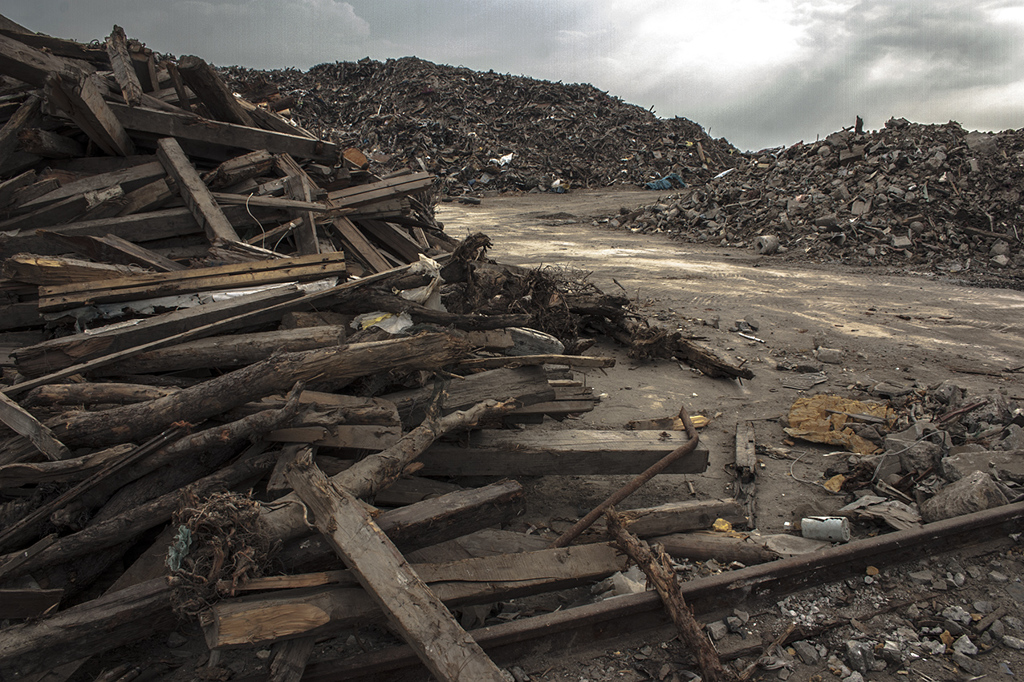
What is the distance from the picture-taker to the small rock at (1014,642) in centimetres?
292

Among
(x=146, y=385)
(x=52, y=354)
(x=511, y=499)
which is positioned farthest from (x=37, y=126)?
(x=511, y=499)

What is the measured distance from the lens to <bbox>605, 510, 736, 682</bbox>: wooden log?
2635mm

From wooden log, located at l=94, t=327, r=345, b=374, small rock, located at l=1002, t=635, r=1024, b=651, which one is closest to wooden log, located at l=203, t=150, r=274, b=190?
wooden log, located at l=94, t=327, r=345, b=374

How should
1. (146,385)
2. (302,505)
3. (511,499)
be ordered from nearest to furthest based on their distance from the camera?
(302,505)
(511,499)
(146,385)

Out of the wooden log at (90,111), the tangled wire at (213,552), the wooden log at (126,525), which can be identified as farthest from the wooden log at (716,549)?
the wooden log at (90,111)

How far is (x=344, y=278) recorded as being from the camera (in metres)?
4.60

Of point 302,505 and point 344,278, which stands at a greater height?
point 344,278

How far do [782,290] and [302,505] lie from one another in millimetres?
9678

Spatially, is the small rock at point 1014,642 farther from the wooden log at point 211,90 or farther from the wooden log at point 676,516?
the wooden log at point 211,90

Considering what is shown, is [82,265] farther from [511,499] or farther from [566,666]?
[566,666]

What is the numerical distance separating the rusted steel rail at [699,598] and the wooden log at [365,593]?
184 mm

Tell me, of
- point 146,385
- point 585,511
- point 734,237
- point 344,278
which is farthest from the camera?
point 734,237

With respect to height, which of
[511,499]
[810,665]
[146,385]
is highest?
[146,385]

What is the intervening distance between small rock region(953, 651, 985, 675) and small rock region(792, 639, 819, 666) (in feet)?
2.23
